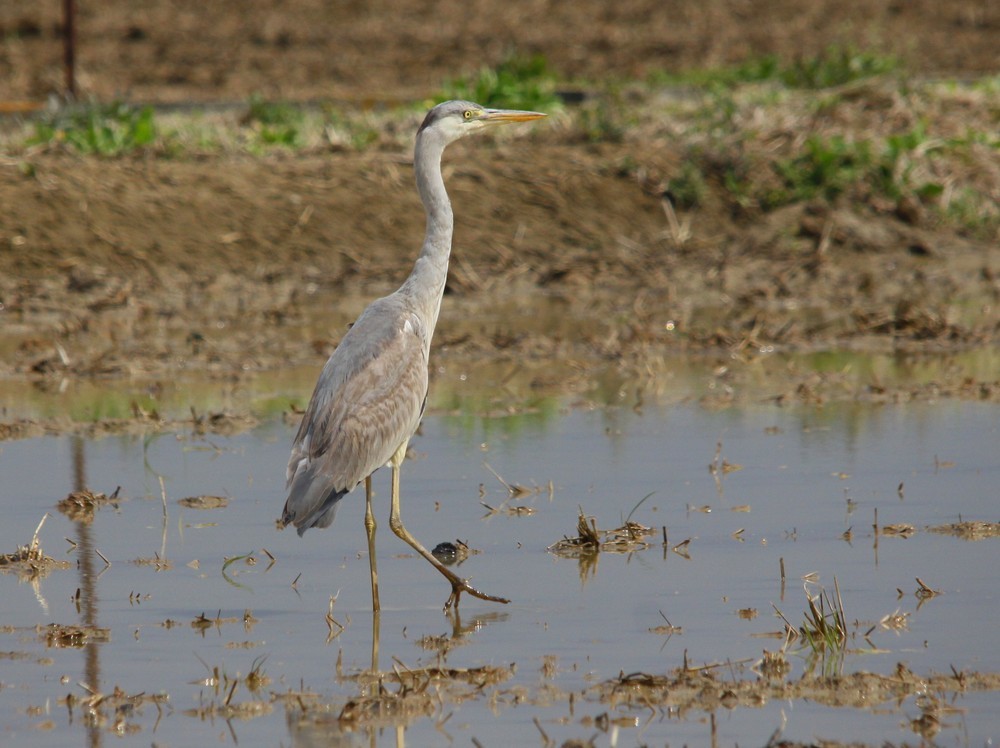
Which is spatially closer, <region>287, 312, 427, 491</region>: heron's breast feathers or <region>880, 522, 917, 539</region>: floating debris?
<region>287, 312, 427, 491</region>: heron's breast feathers

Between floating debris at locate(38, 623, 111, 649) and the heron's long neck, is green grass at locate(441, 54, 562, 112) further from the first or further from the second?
floating debris at locate(38, 623, 111, 649)

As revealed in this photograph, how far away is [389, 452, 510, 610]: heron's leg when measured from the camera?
20.4ft

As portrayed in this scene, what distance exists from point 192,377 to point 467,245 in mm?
4251

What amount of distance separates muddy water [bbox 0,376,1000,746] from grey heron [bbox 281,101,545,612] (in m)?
0.39

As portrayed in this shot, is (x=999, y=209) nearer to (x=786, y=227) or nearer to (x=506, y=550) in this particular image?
(x=786, y=227)

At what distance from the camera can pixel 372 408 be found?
6500mm

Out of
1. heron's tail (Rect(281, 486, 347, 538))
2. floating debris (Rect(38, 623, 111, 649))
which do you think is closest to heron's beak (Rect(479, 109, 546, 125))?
heron's tail (Rect(281, 486, 347, 538))

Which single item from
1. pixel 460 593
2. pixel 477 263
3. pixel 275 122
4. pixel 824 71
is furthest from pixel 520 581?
pixel 824 71

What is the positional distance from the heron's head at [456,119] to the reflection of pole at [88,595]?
243 cm

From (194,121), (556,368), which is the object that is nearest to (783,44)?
(194,121)

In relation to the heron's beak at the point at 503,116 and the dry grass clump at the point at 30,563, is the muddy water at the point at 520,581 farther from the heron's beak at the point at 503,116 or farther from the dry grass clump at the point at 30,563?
the heron's beak at the point at 503,116

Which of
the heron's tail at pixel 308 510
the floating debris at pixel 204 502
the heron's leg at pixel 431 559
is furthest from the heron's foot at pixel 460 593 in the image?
the floating debris at pixel 204 502

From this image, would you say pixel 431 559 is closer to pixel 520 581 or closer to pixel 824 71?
pixel 520 581

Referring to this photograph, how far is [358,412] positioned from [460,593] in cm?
85
